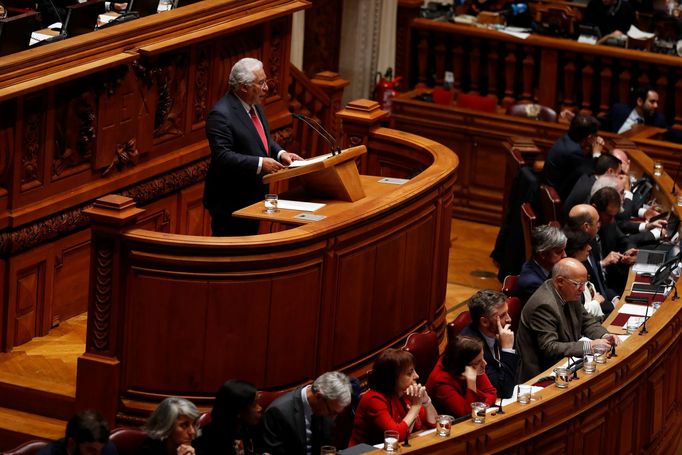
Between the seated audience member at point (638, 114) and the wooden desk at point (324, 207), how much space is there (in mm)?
3989

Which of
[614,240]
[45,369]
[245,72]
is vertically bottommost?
[45,369]

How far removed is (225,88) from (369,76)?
4.61 metres

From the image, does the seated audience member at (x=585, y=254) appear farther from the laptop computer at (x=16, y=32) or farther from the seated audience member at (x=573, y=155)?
the laptop computer at (x=16, y=32)

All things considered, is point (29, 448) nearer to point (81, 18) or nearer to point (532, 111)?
point (81, 18)

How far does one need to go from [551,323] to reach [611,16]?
6.39m

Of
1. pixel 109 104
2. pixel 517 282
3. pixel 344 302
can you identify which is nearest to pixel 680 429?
pixel 517 282

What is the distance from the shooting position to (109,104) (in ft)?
23.3

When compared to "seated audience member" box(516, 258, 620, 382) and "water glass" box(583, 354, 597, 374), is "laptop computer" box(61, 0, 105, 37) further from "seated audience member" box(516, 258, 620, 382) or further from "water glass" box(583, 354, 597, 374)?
"water glass" box(583, 354, 597, 374)

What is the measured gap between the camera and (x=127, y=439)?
5145mm

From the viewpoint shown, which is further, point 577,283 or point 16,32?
point 16,32

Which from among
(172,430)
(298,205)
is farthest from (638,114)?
(172,430)

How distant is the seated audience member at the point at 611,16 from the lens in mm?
12367

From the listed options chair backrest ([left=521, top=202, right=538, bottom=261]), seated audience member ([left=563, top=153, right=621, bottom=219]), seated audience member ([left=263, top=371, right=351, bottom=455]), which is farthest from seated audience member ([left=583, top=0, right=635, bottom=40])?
seated audience member ([left=263, top=371, right=351, bottom=455])

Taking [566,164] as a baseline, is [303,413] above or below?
below
